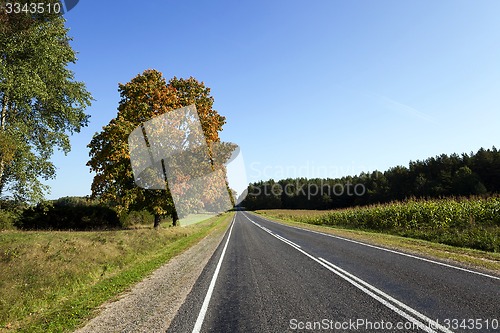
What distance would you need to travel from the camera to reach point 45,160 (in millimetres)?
18500

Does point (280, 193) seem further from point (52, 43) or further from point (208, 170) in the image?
point (52, 43)

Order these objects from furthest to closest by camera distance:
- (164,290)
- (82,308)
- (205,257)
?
(205,257), (164,290), (82,308)

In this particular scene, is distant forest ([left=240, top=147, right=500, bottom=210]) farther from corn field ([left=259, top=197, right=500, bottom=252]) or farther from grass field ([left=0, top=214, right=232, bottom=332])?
grass field ([left=0, top=214, right=232, bottom=332])

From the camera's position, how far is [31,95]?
17.0m

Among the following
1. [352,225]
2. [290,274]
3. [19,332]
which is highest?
[19,332]

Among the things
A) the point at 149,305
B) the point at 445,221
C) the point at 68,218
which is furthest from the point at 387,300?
the point at 68,218

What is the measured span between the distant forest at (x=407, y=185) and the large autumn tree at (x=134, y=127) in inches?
1147

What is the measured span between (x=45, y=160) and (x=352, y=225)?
27.4 m

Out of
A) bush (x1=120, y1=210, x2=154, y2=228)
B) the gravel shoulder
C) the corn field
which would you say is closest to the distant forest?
the corn field

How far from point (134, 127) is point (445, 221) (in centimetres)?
2451

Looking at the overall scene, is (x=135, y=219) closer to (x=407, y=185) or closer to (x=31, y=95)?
(x=31, y=95)

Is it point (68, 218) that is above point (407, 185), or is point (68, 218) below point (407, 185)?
above

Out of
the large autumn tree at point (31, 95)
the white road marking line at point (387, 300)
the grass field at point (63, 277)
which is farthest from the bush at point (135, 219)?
the white road marking line at point (387, 300)

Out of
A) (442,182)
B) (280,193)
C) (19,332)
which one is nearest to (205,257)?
(19,332)
